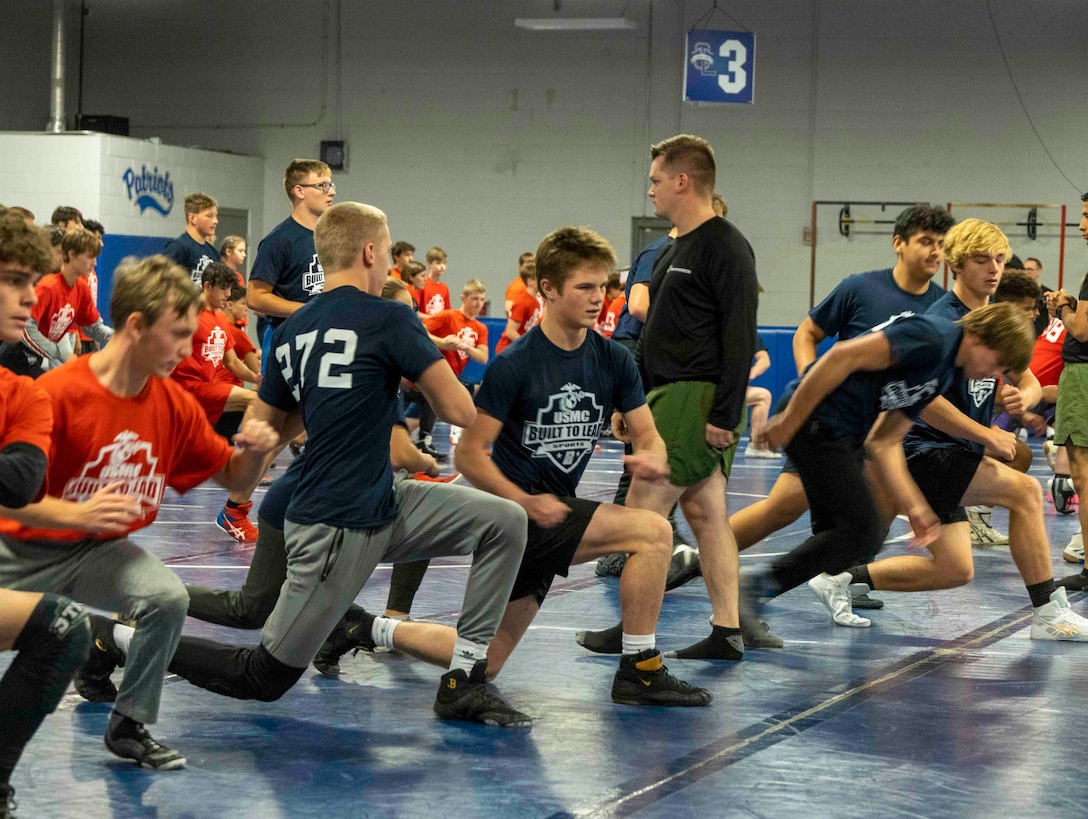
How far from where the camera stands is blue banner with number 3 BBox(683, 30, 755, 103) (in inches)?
719

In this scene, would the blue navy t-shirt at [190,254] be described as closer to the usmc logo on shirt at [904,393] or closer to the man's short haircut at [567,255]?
the man's short haircut at [567,255]

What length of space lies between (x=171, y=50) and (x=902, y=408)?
775 inches

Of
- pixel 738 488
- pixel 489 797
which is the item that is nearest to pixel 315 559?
pixel 489 797

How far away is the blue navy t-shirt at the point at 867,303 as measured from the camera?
631 cm

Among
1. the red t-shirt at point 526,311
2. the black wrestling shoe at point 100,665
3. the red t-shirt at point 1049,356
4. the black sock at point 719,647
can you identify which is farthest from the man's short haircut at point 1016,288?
Answer: the red t-shirt at point 526,311

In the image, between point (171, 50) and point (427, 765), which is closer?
point (427, 765)

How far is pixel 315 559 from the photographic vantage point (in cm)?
425

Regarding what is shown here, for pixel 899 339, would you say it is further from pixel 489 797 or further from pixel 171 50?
pixel 171 50

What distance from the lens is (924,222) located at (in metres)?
6.21

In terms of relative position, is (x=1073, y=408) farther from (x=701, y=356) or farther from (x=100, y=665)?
(x=100, y=665)

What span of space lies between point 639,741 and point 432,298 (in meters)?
13.7

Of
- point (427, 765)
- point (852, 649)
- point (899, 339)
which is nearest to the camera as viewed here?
point (427, 765)

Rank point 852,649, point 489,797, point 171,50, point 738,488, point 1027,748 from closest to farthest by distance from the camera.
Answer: point 489,797 < point 1027,748 < point 852,649 < point 738,488 < point 171,50

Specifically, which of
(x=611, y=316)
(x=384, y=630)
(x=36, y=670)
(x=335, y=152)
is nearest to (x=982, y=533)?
(x=384, y=630)
